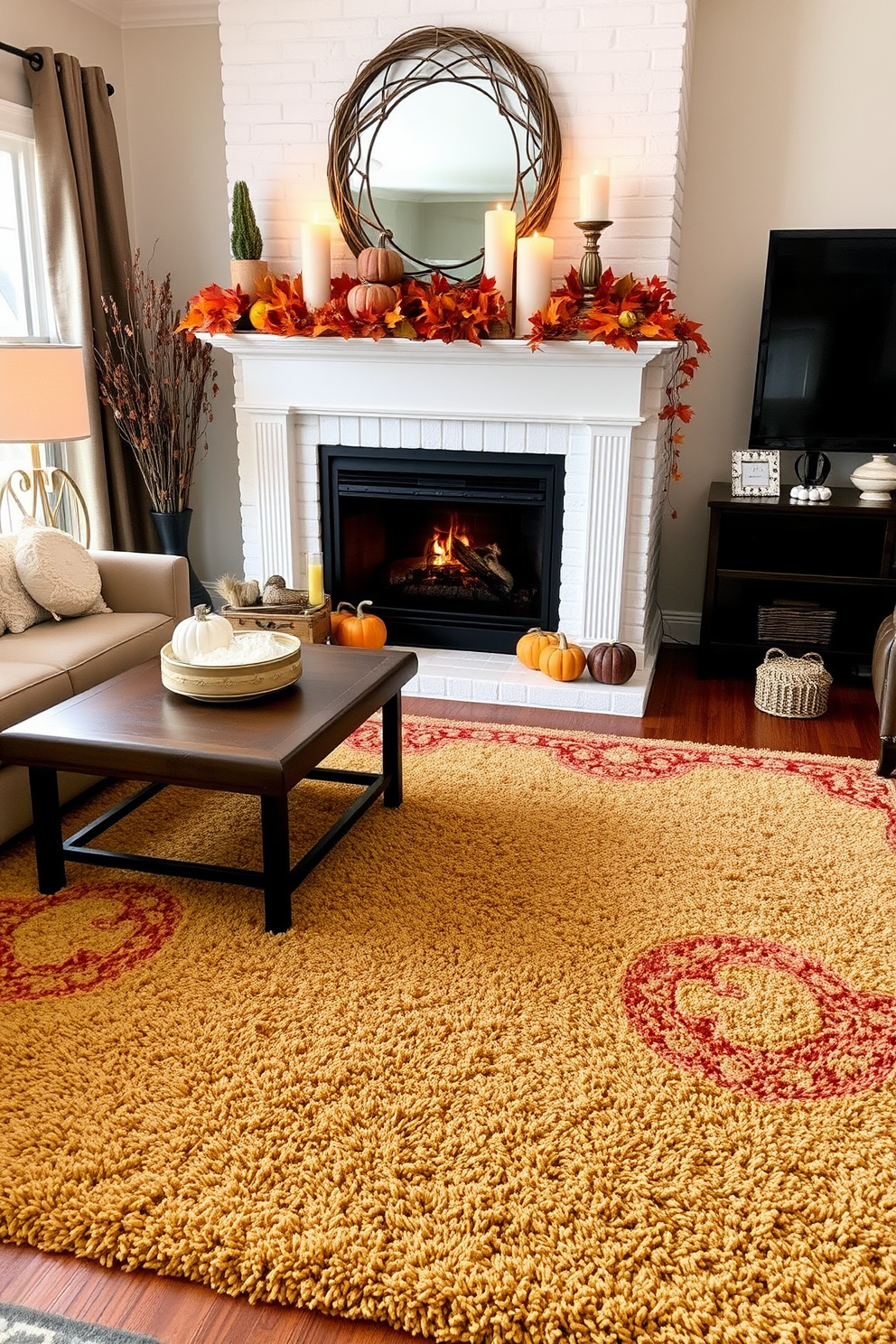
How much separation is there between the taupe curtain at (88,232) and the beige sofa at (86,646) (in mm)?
975

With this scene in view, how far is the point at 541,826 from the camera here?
2873mm

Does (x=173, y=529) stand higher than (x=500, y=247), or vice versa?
(x=500, y=247)

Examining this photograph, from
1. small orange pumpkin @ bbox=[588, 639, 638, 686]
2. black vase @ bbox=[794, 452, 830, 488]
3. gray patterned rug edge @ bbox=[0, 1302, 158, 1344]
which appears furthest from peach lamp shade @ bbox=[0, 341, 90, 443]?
black vase @ bbox=[794, 452, 830, 488]

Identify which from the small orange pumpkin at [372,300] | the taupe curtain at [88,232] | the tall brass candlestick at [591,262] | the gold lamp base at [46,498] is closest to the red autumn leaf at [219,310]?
the small orange pumpkin at [372,300]

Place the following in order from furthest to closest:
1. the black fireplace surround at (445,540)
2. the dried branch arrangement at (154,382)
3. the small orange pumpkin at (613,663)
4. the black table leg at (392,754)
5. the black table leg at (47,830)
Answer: the dried branch arrangement at (154,382) < the black fireplace surround at (445,540) < the small orange pumpkin at (613,663) < the black table leg at (392,754) < the black table leg at (47,830)

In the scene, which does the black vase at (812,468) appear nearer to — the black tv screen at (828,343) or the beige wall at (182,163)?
the black tv screen at (828,343)

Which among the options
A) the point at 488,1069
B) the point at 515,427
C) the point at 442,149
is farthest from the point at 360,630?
the point at 488,1069

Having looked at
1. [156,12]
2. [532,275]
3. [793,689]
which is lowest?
[793,689]

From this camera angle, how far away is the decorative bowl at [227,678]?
8.25 ft

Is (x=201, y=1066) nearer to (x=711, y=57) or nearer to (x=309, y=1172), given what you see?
(x=309, y=1172)

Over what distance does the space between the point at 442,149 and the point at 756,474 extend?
1.64m

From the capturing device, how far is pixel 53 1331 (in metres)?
1.45

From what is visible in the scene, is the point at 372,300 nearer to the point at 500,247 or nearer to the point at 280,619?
the point at 500,247

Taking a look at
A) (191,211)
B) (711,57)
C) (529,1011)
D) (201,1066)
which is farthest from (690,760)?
(191,211)
